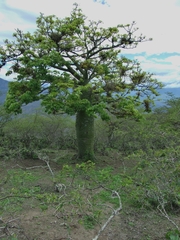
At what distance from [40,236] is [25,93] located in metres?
6.02

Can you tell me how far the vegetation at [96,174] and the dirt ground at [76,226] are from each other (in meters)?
0.03

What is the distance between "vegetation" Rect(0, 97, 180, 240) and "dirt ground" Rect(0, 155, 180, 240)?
1.2 inches

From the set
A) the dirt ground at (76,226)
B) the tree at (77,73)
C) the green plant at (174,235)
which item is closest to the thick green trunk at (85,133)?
the tree at (77,73)

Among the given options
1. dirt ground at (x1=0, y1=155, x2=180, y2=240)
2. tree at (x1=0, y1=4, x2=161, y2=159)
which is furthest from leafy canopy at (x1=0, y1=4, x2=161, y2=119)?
dirt ground at (x1=0, y1=155, x2=180, y2=240)

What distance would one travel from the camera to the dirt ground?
4996 millimetres

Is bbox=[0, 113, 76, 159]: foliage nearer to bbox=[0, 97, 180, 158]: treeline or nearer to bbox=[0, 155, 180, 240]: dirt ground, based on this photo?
bbox=[0, 97, 180, 158]: treeline

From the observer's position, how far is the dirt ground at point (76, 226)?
500cm

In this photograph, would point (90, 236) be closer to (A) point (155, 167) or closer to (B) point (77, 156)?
(A) point (155, 167)

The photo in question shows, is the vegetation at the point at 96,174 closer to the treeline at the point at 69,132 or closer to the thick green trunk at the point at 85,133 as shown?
the treeline at the point at 69,132

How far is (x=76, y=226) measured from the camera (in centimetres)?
536

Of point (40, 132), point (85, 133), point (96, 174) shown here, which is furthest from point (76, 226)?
point (40, 132)

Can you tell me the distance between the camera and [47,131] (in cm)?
1494

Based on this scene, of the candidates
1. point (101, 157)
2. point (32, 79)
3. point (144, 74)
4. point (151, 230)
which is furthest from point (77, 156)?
point (151, 230)

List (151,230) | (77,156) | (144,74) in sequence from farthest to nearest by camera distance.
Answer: (77,156) < (144,74) < (151,230)
